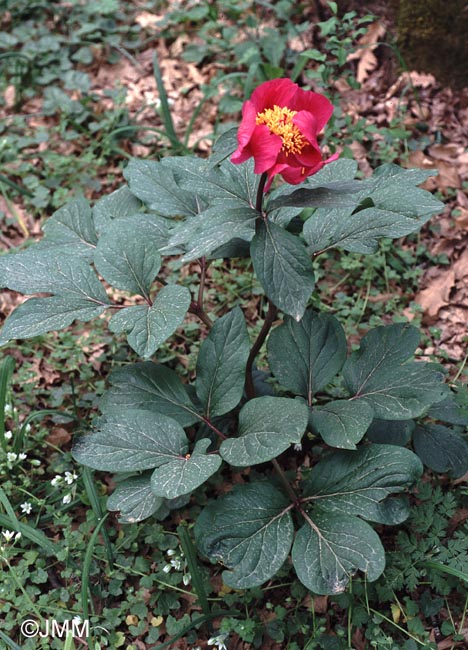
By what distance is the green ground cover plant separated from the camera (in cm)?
178

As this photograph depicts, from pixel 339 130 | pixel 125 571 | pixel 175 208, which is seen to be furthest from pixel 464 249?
pixel 125 571

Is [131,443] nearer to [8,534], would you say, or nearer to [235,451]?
[235,451]

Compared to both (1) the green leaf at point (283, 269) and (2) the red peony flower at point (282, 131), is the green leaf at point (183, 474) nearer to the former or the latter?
(1) the green leaf at point (283, 269)

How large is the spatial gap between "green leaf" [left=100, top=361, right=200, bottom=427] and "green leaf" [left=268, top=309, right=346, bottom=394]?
0.31m

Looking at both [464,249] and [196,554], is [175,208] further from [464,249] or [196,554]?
[464,249]

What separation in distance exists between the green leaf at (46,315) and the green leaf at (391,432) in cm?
93

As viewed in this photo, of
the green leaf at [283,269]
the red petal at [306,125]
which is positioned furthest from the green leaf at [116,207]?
the red petal at [306,125]

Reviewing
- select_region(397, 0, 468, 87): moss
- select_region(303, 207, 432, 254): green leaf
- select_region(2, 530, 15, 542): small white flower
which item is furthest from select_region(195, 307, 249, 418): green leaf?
select_region(397, 0, 468, 87): moss

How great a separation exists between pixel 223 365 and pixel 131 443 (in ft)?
1.17

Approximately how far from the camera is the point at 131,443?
189cm

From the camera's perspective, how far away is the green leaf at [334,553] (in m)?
1.75

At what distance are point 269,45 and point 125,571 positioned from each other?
2823 millimetres

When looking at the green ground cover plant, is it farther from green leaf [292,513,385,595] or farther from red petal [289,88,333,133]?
red petal [289,88,333,133]

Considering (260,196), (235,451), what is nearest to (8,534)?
(235,451)
